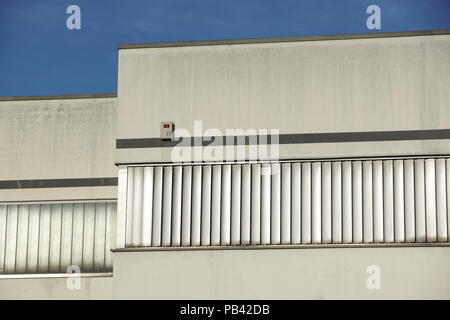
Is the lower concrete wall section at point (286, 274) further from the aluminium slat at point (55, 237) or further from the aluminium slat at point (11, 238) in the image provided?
the aluminium slat at point (11, 238)

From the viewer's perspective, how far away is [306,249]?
64.3ft

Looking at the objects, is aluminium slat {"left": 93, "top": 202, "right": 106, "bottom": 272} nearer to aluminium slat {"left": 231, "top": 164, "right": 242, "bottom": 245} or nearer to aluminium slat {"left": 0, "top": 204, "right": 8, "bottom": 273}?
aluminium slat {"left": 0, "top": 204, "right": 8, "bottom": 273}

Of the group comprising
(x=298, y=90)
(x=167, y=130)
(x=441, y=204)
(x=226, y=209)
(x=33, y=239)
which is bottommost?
(x=33, y=239)

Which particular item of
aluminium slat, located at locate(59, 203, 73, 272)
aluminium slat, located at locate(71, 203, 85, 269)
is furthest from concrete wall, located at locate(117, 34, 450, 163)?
aluminium slat, located at locate(59, 203, 73, 272)

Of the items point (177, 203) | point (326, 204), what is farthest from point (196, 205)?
point (326, 204)

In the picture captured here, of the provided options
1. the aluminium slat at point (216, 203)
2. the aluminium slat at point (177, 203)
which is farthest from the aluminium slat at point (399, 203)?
the aluminium slat at point (177, 203)

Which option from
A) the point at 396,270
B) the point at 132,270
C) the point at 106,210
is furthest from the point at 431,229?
the point at 106,210

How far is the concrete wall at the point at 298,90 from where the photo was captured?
65.4 feet

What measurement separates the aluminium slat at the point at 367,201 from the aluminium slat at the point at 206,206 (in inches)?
145

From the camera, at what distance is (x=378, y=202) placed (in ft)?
64.6

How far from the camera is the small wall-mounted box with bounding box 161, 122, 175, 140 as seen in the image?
20.4m

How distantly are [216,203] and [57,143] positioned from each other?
6.92 metres

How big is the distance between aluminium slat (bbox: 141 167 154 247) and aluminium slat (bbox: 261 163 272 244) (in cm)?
272

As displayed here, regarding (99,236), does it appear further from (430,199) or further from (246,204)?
(430,199)
